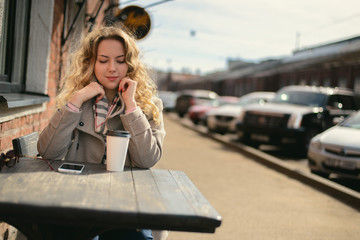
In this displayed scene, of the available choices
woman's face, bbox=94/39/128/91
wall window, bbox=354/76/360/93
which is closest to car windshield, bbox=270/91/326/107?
woman's face, bbox=94/39/128/91

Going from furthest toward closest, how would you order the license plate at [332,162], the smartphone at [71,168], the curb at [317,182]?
the license plate at [332,162]
the curb at [317,182]
the smartphone at [71,168]

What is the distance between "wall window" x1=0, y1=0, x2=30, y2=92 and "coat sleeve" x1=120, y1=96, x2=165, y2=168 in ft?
5.08

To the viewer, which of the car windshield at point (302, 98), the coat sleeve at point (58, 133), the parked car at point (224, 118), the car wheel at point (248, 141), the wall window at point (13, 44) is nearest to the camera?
the coat sleeve at point (58, 133)

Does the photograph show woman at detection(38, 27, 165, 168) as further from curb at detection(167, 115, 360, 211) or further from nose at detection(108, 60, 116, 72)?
curb at detection(167, 115, 360, 211)

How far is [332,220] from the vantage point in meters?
5.29

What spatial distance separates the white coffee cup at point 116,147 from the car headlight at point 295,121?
356 inches

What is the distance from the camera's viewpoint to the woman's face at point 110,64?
2.93m

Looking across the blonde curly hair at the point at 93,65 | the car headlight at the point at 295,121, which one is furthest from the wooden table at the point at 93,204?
the car headlight at the point at 295,121

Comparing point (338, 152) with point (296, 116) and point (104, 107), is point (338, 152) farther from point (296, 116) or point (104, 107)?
point (104, 107)

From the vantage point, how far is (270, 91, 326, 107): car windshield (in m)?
11.7

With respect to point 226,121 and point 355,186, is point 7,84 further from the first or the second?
point 226,121

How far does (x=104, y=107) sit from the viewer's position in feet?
9.34

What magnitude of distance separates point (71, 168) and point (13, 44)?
215 cm

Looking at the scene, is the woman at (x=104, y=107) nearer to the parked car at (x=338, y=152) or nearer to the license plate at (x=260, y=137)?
the parked car at (x=338, y=152)
